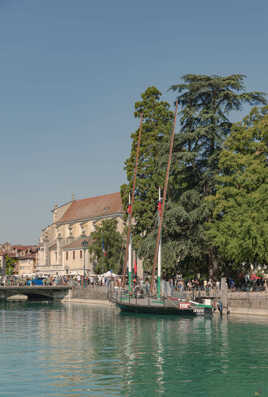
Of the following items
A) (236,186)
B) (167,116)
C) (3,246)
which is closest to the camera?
(236,186)

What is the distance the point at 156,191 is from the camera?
59.7 metres

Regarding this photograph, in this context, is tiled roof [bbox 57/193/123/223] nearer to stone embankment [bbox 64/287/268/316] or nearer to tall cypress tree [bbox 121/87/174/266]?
tall cypress tree [bbox 121/87/174/266]

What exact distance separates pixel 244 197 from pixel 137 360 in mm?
24949

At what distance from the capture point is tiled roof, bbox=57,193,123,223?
4863 inches

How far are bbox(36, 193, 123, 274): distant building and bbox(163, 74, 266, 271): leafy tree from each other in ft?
199

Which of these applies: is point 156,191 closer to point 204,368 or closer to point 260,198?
point 260,198

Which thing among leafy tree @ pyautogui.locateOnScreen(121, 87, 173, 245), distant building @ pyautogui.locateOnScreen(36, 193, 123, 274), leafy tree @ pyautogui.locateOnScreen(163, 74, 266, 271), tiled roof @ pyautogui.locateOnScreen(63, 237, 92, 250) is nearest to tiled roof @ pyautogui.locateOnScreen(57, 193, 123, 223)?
distant building @ pyautogui.locateOnScreen(36, 193, 123, 274)

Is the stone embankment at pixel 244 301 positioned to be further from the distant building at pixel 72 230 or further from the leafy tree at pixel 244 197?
the distant building at pixel 72 230

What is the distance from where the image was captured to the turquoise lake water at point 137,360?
19.5 meters

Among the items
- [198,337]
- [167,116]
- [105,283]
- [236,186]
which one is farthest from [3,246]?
[198,337]

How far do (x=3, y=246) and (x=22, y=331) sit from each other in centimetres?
13726

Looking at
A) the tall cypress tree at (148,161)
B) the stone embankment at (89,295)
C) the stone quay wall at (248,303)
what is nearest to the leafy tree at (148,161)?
the tall cypress tree at (148,161)

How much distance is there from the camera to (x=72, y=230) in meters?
136

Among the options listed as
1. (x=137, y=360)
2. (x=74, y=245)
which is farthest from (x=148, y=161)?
(x=74, y=245)
